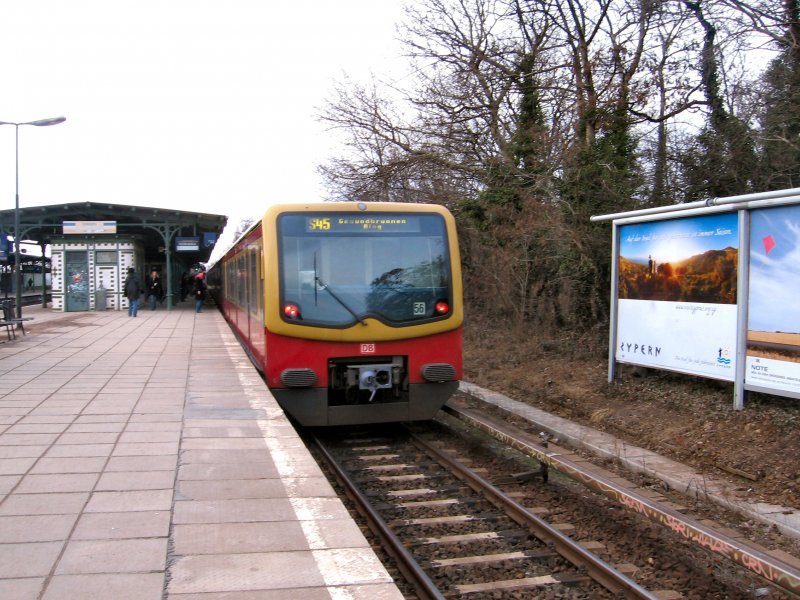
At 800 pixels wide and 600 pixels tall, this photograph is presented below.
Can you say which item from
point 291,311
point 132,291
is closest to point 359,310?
point 291,311

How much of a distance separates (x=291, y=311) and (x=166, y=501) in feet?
11.3

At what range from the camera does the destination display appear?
8.36 m

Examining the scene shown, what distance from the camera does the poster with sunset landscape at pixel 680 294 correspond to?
7848mm

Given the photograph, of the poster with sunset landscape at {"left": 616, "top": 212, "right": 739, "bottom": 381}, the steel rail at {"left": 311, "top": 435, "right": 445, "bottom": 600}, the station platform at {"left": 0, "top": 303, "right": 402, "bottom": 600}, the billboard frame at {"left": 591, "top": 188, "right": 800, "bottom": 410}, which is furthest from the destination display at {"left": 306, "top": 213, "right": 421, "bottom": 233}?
the billboard frame at {"left": 591, "top": 188, "right": 800, "bottom": 410}

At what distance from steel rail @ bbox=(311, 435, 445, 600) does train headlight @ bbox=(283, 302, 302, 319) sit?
1712mm

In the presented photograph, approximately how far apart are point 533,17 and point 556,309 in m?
6.58

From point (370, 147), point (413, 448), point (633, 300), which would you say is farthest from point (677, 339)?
point (370, 147)

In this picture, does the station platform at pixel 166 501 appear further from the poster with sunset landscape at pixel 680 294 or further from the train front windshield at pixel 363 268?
the poster with sunset landscape at pixel 680 294

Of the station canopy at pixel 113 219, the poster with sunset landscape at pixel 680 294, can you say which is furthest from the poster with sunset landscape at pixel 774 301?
the station canopy at pixel 113 219

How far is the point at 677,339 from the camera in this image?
862 centimetres

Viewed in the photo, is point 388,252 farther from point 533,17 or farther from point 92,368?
point 533,17

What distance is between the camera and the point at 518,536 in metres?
5.53

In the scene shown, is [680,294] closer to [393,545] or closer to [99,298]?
[393,545]

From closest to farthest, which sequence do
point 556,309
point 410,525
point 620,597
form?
point 620,597
point 410,525
point 556,309
